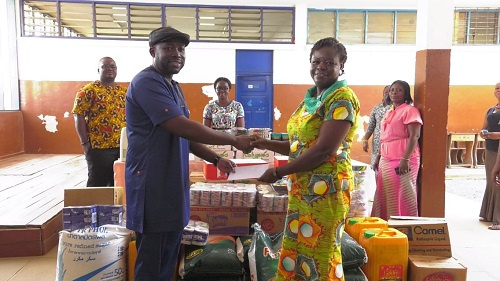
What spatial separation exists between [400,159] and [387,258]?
4.30 feet

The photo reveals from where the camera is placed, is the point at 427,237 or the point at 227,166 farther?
the point at 427,237

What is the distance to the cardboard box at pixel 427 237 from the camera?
263cm

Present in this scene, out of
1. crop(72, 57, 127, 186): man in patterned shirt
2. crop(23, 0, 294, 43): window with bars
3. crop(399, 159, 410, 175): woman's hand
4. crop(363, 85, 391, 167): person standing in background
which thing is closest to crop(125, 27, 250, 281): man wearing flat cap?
crop(72, 57, 127, 186): man in patterned shirt

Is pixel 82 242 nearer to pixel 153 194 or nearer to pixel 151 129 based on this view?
pixel 153 194

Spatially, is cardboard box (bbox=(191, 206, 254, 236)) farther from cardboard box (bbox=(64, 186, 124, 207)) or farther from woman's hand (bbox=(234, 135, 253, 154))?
Answer: woman's hand (bbox=(234, 135, 253, 154))

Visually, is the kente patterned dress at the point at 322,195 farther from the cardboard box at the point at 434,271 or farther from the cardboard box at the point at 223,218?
the cardboard box at the point at 223,218

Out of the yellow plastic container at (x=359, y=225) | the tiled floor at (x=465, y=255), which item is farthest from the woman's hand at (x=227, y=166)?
the tiled floor at (x=465, y=255)

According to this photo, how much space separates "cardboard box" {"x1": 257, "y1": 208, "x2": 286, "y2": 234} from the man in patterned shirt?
5.05 feet

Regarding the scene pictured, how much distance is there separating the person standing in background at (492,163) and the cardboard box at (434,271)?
2.15 metres

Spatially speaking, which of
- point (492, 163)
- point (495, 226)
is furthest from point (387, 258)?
point (492, 163)

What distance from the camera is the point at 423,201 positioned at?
385 cm

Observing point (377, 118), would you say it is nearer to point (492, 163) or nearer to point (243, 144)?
point (492, 163)

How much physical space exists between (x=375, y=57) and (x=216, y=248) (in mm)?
7057

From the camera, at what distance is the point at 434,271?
7.86 ft
